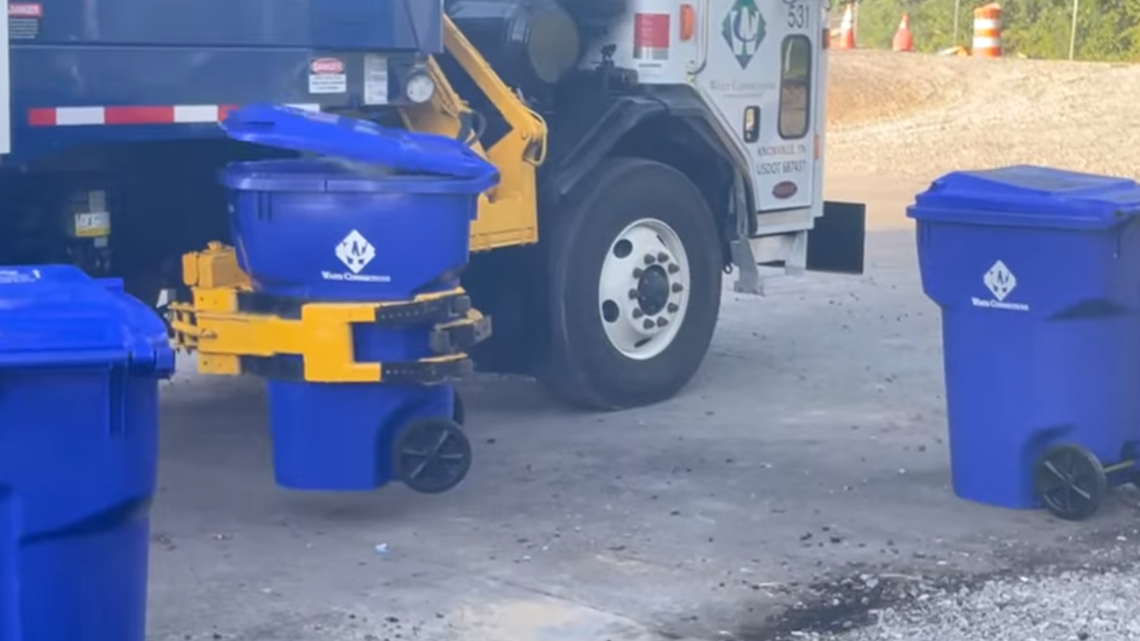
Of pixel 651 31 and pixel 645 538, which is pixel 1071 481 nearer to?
pixel 645 538

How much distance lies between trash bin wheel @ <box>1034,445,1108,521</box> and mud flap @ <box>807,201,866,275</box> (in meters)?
2.91

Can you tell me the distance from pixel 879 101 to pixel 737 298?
13438 mm

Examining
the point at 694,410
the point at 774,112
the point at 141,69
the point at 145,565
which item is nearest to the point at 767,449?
the point at 694,410

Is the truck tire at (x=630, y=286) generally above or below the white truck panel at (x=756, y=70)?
below

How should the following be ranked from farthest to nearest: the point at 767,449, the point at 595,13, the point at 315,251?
the point at 595,13 < the point at 767,449 < the point at 315,251

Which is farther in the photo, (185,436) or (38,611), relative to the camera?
(185,436)

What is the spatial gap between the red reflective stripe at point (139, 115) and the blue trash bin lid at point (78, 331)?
2.05 metres

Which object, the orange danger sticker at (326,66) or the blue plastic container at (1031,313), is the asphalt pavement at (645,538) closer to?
the blue plastic container at (1031,313)

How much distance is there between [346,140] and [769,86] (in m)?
3.10

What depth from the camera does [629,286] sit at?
8.19 m

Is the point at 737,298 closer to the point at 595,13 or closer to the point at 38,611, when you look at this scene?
the point at 595,13

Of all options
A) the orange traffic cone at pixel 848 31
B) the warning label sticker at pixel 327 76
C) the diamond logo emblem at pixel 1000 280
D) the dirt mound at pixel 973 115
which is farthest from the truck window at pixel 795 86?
the orange traffic cone at pixel 848 31

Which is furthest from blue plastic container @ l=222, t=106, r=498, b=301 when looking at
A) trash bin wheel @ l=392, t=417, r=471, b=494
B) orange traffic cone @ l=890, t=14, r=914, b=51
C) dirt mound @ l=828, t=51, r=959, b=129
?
orange traffic cone @ l=890, t=14, r=914, b=51

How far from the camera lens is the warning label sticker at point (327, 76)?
6734mm
